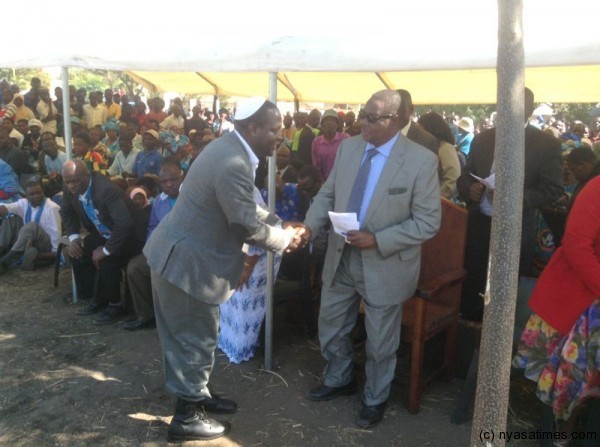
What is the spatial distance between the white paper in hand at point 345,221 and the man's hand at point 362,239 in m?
0.04

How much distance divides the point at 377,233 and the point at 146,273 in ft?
8.56

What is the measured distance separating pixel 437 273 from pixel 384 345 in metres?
0.82

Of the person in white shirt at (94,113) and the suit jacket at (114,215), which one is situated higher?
the person in white shirt at (94,113)

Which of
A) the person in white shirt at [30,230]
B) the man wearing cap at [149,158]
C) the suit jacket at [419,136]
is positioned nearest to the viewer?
the suit jacket at [419,136]

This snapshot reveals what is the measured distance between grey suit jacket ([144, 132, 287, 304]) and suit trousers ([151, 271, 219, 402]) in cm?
11

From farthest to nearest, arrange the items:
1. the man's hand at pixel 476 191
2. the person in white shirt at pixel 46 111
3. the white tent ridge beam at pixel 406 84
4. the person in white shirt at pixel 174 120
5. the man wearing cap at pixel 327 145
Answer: the person in white shirt at pixel 174 120
the person in white shirt at pixel 46 111
the man wearing cap at pixel 327 145
the white tent ridge beam at pixel 406 84
the man's hand at pixel 476 191

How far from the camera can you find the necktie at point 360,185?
133 inches

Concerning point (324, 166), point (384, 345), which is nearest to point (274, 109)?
point (384, 345)

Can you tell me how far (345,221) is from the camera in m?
3.23

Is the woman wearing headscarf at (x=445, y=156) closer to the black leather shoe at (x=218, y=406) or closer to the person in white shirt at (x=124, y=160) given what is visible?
the black leather shoe at (x=218, y=406)

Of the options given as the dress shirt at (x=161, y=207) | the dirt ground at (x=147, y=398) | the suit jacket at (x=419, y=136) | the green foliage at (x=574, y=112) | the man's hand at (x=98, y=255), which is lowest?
the dirt ground at (x=147, y=398)

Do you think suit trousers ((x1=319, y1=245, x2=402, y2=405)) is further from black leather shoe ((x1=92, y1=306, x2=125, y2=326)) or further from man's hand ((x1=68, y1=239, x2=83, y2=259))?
man's hand ((x1=68, y1=239, x2=83, y2=259))

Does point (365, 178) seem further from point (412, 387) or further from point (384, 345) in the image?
point (412, 387)

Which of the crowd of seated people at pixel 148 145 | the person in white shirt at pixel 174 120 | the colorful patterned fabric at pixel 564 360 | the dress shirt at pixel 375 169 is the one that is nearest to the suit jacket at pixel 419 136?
the crowd of seated people at pixel 148 145
